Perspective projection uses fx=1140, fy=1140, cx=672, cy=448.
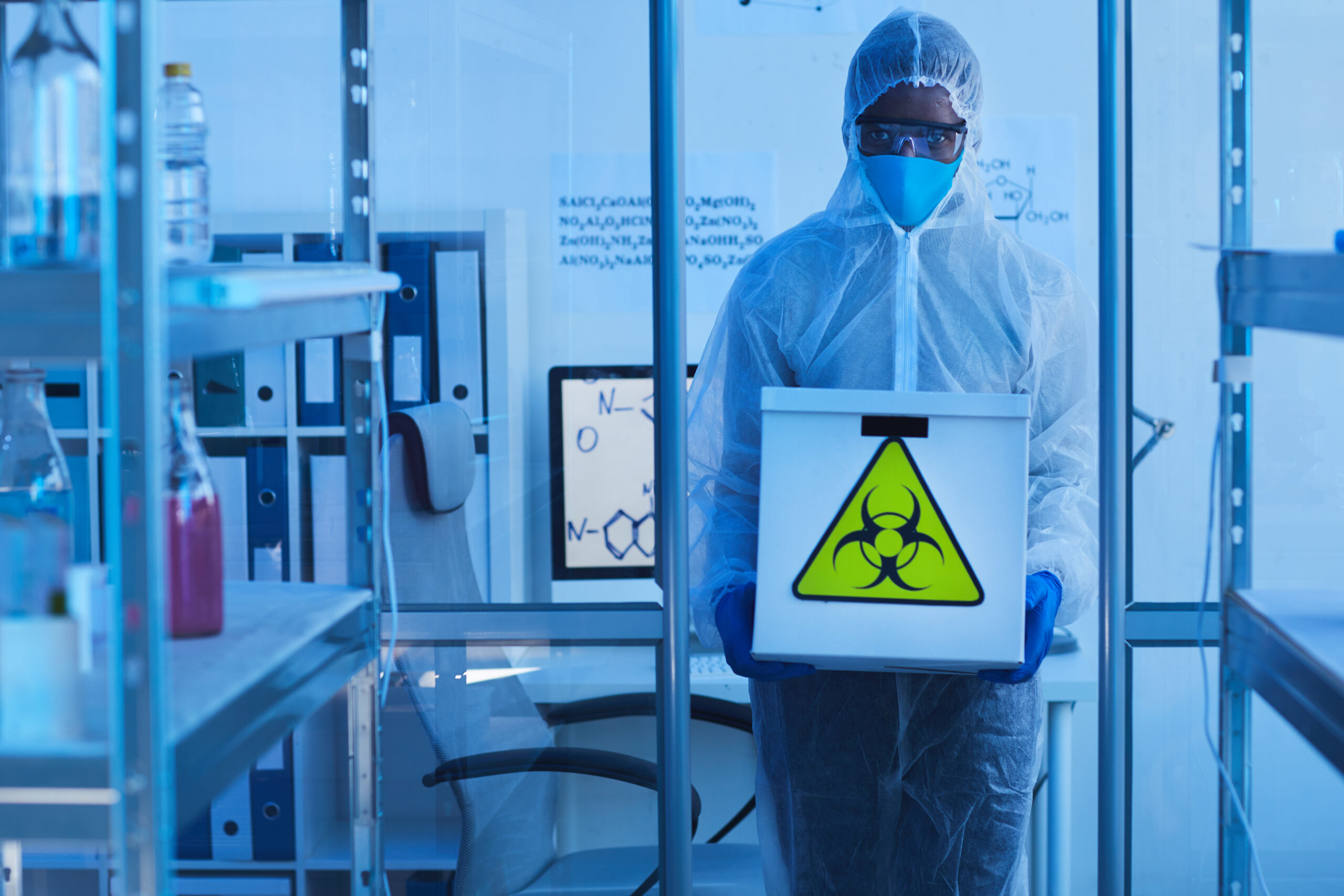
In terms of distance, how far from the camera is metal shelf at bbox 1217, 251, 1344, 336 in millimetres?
822

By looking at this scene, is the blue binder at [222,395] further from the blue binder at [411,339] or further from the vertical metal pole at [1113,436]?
the vertical metal pole at [1113,436]

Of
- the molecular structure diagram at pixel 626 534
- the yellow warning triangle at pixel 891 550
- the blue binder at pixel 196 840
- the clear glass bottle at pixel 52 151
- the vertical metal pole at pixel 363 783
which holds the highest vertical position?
the clear glass bottle at pixel 52 151

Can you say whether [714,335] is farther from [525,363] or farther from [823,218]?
[525,363]

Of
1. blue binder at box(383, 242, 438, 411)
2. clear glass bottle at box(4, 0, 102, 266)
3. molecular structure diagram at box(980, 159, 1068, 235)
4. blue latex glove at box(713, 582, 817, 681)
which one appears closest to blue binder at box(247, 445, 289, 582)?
blue binder at box(383, 242, 438, 411)

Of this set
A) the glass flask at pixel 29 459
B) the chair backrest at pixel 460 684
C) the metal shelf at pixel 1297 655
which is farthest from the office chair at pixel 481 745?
the metal shelf at pixel 1297 655

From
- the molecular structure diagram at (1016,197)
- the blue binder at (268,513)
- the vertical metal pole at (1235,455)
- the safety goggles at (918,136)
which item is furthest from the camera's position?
the molecular structure diagram at (1016,197)

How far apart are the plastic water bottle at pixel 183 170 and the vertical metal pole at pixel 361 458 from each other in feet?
0.56

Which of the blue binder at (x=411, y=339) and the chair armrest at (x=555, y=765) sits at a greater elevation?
the blue binder at (x=411, y=339)

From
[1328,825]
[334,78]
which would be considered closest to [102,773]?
[334,78]

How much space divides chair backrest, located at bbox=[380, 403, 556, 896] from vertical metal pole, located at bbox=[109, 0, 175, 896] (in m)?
0.93

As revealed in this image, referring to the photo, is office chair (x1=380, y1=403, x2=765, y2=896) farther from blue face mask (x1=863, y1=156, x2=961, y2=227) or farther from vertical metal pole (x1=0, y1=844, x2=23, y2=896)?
blue face mask (x1=863, y1=156, x2=961, y2=227)

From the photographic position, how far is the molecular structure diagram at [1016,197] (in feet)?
8.29

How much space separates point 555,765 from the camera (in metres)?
1.70

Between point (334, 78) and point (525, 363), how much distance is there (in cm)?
61
